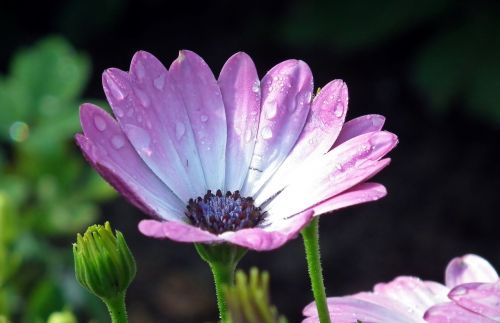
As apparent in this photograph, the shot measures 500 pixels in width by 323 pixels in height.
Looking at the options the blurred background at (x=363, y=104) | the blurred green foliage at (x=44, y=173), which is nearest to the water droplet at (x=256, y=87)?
the blurred green foliage at (x=44, y=173)

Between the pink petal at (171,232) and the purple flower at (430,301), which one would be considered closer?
the pink petal at (171,232)

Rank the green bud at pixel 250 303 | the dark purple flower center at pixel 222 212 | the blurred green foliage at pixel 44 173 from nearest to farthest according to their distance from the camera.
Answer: the green bud at pixel 250 303
the dark purple flower center at pixel 222 212
the blurred green foliage at pixel 44 173

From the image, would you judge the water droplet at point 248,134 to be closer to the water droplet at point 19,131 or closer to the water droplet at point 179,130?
the water droplet at point 179,130

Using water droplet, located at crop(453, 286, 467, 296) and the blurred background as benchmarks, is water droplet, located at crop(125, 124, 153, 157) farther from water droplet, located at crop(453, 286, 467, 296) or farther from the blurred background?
the blurred background

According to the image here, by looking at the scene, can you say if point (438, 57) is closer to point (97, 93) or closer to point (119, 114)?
point (97, 93)

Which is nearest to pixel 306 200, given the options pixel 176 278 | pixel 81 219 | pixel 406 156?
pixel 81 219

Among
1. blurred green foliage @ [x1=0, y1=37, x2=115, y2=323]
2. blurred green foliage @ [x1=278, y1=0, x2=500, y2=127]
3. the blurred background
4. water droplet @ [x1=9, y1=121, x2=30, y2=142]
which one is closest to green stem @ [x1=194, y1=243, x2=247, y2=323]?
blurred green foliage @ [x1=0, y1=37, x2=115, y2=323]
